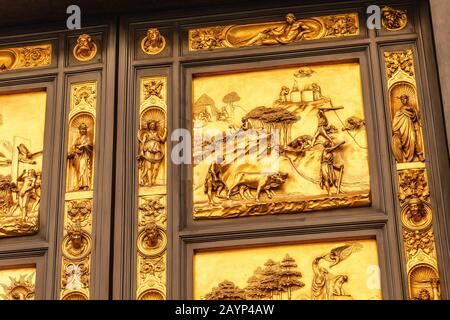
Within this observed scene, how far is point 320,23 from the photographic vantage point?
12125mm

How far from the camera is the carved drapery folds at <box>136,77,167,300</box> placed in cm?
1116

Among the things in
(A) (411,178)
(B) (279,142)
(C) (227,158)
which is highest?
(B) (279,142)

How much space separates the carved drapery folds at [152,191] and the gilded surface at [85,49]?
0.71 meters

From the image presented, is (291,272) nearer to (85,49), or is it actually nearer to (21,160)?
(21,160)

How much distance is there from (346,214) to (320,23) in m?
2.26

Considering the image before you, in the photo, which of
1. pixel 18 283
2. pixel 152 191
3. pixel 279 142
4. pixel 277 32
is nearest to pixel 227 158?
pixel 279 142

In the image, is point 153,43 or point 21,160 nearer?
point 21,160

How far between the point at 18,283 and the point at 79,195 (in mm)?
1103

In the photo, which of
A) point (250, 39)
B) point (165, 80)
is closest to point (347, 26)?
point (250, 39)

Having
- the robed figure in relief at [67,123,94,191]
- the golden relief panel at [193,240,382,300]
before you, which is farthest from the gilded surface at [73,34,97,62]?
the golden relief panel at [193,240,382,300]

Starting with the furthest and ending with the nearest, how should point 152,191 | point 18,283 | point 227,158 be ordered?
point 227,158
point 152,191
point 18,283

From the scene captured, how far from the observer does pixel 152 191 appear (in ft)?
37.9

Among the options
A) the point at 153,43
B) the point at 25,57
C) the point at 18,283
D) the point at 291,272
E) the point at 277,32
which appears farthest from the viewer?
the point at 25,57

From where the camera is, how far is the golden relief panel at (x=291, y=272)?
10875 millimetres
